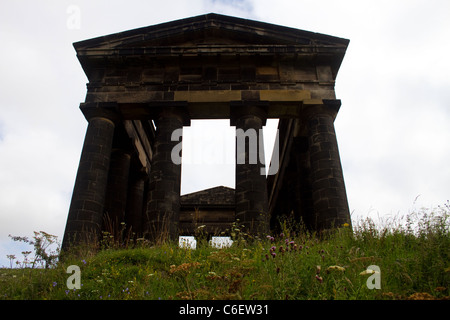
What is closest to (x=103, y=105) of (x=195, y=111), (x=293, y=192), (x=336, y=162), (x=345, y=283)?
(x=195, y=111)

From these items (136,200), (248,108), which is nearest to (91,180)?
(248,108)

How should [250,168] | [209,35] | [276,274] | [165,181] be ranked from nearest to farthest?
[276,274], [165,181], [250,168], [209,35]

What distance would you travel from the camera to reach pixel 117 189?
53.7 ft

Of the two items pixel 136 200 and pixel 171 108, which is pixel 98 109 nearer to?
pixel 171 108

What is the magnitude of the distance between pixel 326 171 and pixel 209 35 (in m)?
7.47

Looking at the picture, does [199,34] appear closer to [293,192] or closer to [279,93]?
[279,93]

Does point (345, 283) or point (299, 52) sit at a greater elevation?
point (299, 52)

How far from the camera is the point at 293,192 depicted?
61.7ft

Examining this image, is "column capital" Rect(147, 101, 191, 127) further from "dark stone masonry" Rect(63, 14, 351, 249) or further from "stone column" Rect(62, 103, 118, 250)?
"stone column" Rect(62, 103, 118, 250)

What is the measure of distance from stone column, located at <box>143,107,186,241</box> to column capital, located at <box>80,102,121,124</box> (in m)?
1.76

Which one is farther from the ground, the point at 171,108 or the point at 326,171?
the point at 171,108

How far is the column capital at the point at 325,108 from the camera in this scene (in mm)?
13953

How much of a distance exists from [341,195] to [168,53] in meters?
8.43

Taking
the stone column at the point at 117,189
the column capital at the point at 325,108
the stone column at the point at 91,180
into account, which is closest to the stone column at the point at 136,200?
the stone column at the point at 117,189
